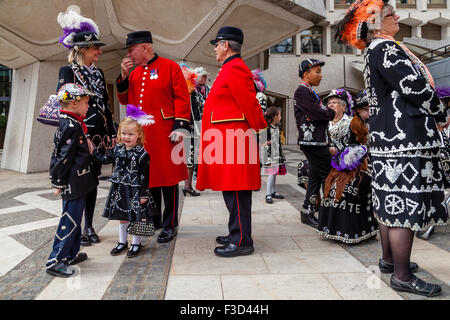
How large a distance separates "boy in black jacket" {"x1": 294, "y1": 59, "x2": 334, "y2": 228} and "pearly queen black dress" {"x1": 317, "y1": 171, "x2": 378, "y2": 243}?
0.50 metres

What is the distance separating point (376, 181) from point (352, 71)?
2336 centimetres

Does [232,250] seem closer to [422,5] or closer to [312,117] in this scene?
[312,117]

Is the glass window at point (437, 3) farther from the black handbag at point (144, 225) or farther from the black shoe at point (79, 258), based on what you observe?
the black shoe at point (79, 258)

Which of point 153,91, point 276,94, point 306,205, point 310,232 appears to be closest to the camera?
point 153,91

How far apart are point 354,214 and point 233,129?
4.81 feet

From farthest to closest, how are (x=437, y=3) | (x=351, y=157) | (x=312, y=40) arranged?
(x=437, y=3), (x=312, y=40), (x=351, y=157)

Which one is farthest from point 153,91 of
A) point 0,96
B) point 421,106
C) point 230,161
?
point 0,96

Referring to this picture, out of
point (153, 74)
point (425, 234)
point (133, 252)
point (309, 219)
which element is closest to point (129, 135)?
point (153, 74)

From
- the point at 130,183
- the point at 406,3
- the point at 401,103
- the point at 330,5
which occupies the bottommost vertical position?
the point at 130,183

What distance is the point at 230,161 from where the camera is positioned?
3.14 metres

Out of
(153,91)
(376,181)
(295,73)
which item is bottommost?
(376,181)

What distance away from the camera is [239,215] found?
321 centimetres

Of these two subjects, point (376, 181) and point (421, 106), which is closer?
point (421, 106)
